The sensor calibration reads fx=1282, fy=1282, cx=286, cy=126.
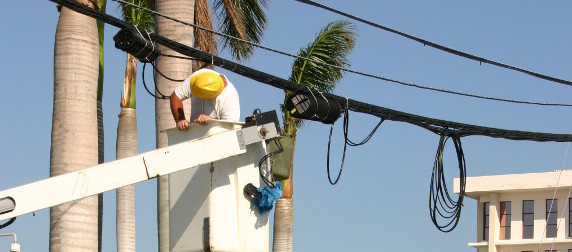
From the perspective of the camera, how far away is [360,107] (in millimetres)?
13930

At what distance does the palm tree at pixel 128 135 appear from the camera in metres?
26.8

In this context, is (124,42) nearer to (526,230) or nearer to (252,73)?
(252,73)

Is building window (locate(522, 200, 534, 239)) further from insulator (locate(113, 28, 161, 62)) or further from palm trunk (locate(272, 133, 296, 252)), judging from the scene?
insulator (locate(113, 28, 161, 62))

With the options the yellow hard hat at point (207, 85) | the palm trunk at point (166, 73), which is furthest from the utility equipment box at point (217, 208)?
the palm trunk at point (166, 73)

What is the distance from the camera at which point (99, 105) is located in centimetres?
1903

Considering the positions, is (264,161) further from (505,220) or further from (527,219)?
(505,220)

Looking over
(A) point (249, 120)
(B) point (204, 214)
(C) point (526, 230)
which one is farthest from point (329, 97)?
(C) point (526, 230)

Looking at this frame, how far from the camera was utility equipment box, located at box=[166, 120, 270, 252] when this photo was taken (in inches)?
368

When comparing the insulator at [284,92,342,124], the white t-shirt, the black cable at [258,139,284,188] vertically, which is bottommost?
the black cable at [258,139,284,188]

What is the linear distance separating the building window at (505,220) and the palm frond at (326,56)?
1965 inches

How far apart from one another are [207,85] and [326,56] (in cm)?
2214

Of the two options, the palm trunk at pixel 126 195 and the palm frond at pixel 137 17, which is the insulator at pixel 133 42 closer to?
the palm trunk at pixel 126 195

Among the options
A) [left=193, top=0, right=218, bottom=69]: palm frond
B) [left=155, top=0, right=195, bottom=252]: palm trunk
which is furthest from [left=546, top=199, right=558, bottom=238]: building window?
A: [left=155, top=0, right=195, bottom=252]: palm trunk

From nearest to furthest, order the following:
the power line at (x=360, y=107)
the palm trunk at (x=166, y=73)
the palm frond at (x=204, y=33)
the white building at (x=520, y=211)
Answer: the power line at (x=360, y=107)
the palm trunk at (x=166, y=73)
the palm frond at (x=204, y=33)
the white building at (x=520, y=211)
